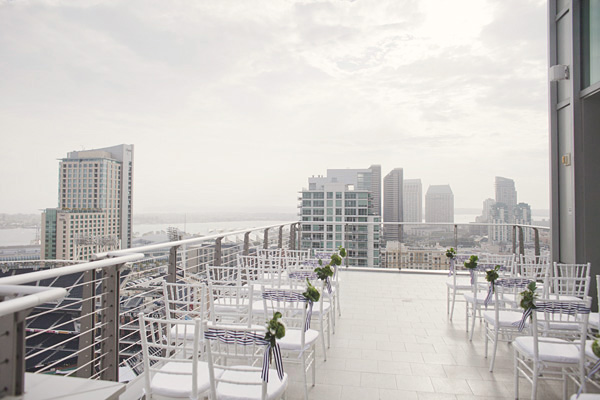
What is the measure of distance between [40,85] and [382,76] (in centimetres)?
3125

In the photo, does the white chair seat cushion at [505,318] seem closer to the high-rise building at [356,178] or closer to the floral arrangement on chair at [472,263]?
the floral arrangement on chair at [472,263]

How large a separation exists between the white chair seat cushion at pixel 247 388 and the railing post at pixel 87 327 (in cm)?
80

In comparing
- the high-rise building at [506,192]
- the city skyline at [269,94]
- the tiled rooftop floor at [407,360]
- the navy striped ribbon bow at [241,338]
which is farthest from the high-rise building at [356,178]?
the navy striped ribbon bow at [241,338]

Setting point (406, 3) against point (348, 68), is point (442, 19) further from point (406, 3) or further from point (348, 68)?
point (348, 68)

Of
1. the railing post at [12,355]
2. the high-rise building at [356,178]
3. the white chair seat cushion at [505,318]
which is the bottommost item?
the white chair seat cushion at [505,318]

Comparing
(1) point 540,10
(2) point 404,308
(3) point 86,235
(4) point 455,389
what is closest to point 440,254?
(2) point 404,308

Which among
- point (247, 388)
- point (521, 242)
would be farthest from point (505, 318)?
point (521, 242)

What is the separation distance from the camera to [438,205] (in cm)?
960

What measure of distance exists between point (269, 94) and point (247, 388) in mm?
17933

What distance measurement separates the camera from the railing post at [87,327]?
2.17 meters

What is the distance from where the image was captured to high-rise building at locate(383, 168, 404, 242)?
848 centimetres

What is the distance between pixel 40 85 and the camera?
31.7m

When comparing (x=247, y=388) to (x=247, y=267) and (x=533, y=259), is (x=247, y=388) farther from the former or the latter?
(x=533, y=259)

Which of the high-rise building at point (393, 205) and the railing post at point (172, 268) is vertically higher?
the high-rise building at point (393, 205)
